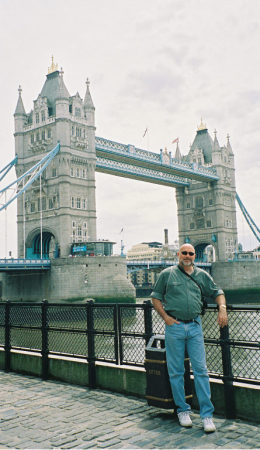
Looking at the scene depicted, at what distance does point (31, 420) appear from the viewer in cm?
520

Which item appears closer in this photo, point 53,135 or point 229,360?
point 229,360

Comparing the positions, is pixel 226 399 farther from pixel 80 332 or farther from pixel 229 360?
pixel 80 332

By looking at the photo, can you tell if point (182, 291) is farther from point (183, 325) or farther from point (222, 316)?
point (222, 316)

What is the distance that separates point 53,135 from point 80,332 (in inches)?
1561

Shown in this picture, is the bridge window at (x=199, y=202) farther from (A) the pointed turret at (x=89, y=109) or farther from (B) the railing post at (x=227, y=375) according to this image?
(B) the railing post at (x=227, y=375)

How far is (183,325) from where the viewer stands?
488 centimetres

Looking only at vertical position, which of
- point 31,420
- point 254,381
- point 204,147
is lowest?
point 31,420

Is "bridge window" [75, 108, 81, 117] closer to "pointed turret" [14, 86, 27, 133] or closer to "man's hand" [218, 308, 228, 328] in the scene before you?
"pointed turret" [14, 86, 27, 133]

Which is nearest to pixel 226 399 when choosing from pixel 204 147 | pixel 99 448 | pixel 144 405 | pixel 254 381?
pixel 254 381

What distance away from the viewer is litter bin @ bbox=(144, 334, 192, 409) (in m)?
5.05

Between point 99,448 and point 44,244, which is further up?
point 44,244

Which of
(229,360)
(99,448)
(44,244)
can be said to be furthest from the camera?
(44,244)

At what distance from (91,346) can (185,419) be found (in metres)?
2.21

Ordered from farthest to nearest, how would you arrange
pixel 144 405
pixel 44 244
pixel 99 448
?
pixel 44 244 → pixel 144 405 → pixel 99 448
